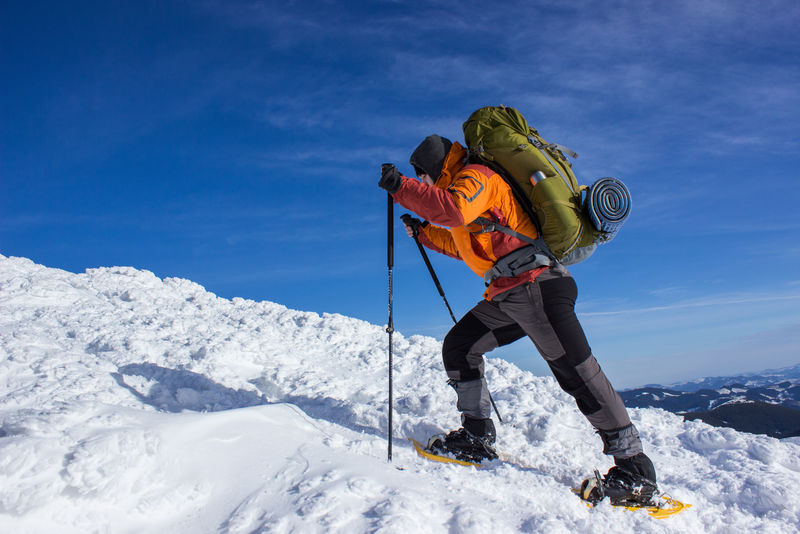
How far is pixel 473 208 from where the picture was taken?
3.76m

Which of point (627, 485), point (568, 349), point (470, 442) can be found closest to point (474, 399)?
point (470, 442)

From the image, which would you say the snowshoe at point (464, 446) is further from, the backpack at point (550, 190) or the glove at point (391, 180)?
the glove at point (391, 180)

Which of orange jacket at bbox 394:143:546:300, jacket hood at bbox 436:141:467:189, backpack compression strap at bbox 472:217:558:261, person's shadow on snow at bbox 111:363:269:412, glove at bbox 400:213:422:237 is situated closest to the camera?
orange jacket at bbox 394:143:546:300

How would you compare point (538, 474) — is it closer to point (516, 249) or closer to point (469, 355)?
point (469, 355)

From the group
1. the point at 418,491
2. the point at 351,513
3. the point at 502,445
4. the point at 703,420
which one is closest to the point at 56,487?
the point at 351,513

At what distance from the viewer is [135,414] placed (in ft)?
11.6

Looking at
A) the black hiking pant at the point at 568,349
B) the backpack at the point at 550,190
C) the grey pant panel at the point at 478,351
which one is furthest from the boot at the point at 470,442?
the backpack at the point at 550,190

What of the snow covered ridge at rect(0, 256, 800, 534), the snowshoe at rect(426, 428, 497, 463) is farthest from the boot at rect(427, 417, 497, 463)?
the snow covered ridge at rect(0, 256, 800, 534)

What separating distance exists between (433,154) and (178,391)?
4.10 meters

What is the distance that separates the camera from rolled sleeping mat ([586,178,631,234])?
386 centimetres

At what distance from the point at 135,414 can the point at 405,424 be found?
2743 millimetres

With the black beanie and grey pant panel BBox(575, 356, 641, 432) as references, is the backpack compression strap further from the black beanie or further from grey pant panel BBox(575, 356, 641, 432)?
grey pant panel BBox(575, 356, 641, 432)

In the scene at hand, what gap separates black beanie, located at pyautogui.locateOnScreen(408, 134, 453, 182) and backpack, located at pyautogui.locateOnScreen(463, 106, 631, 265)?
0.85ft

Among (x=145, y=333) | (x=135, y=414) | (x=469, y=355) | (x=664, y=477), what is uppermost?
(x=145, y=333)
